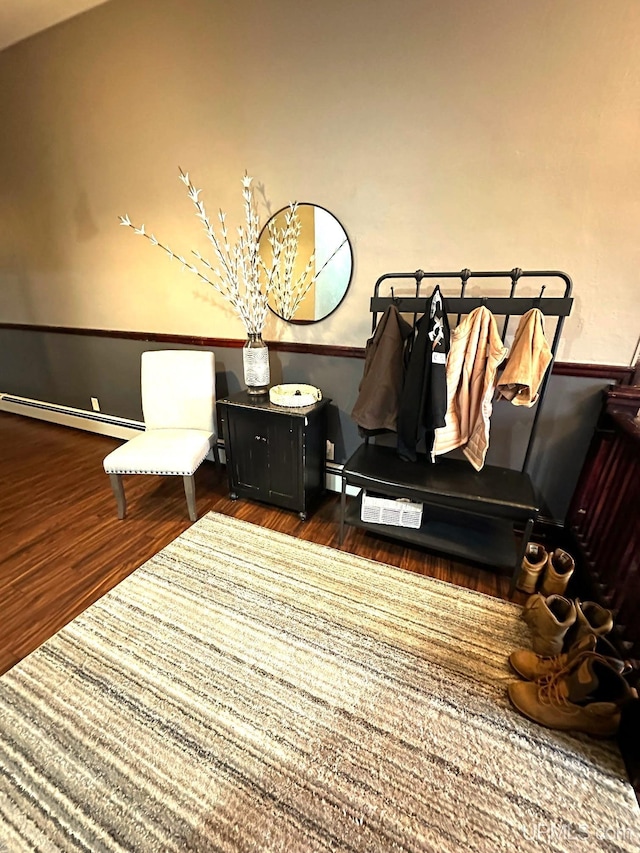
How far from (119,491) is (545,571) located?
222 centimetres

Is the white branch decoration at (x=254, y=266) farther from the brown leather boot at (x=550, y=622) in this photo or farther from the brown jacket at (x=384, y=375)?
the brown leather boot at (x=550, y=622)

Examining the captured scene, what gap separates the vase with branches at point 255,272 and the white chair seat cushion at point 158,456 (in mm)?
494

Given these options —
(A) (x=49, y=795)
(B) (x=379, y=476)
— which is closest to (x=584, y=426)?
(B) (x=379, y=476)

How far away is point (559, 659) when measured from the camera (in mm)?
1224

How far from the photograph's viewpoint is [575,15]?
4.37 ft

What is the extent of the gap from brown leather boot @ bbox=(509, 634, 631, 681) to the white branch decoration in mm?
1931

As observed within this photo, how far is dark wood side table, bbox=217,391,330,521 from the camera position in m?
1.94

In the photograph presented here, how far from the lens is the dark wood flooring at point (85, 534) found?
156cm

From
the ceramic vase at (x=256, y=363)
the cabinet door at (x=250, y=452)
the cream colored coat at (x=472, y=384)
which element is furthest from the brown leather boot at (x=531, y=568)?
the ceramic vase at (x=256, y=363)

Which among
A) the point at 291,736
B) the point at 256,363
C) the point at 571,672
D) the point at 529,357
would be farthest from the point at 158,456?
the point at 571,672

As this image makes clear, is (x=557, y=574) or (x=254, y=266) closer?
(x=557, y=574)

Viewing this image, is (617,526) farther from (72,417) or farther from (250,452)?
(72,417)

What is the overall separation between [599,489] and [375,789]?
1.49 meters

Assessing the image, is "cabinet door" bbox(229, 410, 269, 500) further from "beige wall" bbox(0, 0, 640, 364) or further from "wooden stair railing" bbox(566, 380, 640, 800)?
"wooden stair railing" bbox(566, 380, 640, 800)
